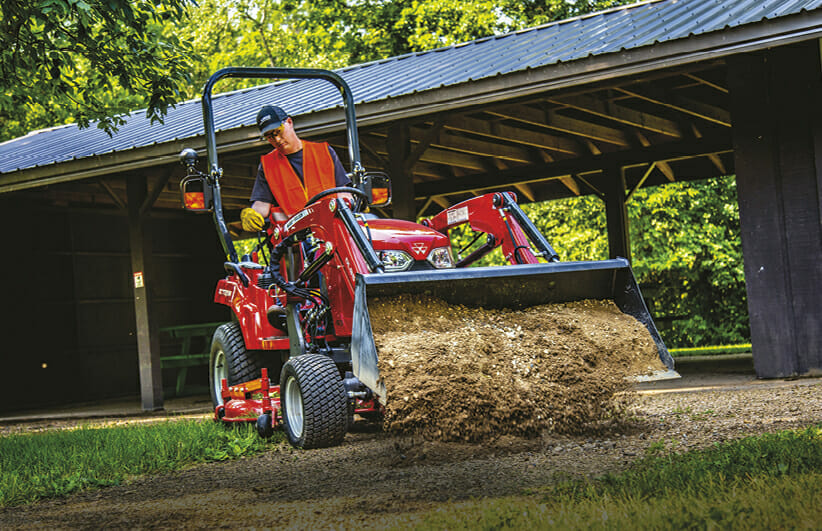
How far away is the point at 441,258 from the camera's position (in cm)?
613

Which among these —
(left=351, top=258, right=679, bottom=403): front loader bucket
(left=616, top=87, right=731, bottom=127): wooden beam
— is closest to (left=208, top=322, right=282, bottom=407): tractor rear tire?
(left=351, top=258, right=679, bottom=403): front loader bucket

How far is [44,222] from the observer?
13750 mm

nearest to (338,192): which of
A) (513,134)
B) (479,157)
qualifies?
(513,134)

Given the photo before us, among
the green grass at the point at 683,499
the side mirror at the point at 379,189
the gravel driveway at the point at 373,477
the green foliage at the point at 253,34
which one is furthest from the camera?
the green foliage at the point at 253,34

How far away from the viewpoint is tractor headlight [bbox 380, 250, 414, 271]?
19.3 ft

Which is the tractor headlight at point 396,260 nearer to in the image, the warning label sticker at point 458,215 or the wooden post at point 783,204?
the warning label sticker at point 458,215

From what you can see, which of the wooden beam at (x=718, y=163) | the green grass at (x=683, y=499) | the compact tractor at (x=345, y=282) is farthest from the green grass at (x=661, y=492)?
the wooden beam at (x=718, y=163)

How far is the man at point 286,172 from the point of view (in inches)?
253

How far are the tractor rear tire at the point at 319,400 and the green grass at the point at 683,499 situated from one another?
190 cm

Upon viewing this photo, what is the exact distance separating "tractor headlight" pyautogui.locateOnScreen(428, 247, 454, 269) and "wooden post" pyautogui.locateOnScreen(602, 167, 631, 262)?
8536 millimetres

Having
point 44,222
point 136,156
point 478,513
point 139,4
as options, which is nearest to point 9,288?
point 44,222

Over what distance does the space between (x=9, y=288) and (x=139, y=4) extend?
23.1ft

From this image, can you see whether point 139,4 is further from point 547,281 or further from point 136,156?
point 547,281

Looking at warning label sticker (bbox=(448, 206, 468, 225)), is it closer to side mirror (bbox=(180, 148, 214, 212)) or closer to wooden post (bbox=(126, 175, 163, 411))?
side mirror (bbox=(180, 148, 214, 212))
